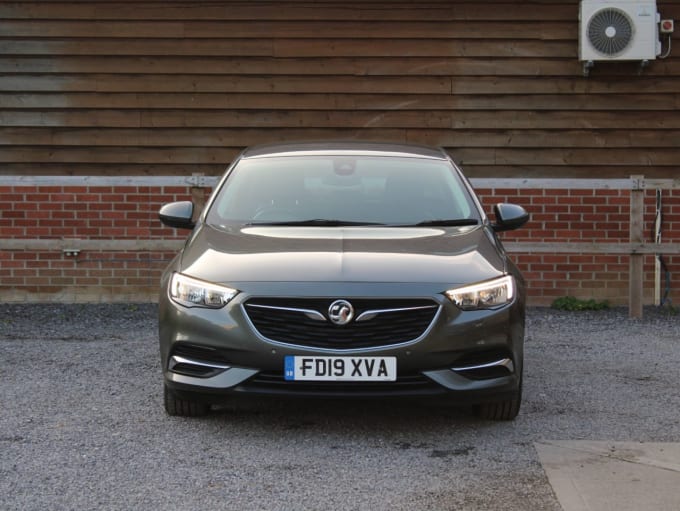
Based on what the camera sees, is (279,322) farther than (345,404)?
No

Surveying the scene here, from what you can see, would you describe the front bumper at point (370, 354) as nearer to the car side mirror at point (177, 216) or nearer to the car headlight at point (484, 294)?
the car headlight at point (484, 294)

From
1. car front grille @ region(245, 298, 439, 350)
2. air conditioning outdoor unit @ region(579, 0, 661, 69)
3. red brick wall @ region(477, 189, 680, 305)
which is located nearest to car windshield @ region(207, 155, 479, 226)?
car front grille @ region(245, 298, 439, 350)

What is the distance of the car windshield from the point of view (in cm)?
584

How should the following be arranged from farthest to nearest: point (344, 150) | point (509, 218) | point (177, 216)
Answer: point (344, 150) → point (509, 218) → point (177, 216)

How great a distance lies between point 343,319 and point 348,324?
0.04 metres

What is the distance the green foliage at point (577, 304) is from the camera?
9906 mm

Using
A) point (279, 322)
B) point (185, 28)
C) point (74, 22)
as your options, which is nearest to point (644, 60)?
point (185, 28)

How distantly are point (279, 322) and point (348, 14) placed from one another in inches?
241

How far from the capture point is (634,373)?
672 cm

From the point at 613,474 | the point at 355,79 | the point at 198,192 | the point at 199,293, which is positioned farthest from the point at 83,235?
the point at 613,474

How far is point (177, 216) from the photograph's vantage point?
6062mm

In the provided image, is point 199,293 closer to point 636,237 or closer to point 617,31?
point 636,237

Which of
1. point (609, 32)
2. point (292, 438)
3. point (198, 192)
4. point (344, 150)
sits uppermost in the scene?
point (609, 32)

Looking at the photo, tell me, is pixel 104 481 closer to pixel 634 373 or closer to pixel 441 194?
pixel 441 194
